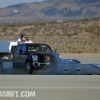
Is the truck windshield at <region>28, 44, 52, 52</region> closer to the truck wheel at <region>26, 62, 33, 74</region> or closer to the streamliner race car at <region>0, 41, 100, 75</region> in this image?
the streamliner race car at <region>0, 41, 100, 75</region>

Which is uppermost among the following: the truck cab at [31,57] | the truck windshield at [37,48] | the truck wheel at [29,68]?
the truck windshield at [37,48]

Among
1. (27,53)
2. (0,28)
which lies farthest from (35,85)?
(0,28)

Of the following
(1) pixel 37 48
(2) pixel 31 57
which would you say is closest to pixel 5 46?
(1) pixel 37 48

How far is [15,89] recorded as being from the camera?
1591 centimetres

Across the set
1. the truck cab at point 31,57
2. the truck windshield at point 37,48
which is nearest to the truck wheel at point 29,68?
the truck cab at point 31,57

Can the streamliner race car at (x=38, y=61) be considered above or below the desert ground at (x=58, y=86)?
above

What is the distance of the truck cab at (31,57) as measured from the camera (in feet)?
A: 72.2

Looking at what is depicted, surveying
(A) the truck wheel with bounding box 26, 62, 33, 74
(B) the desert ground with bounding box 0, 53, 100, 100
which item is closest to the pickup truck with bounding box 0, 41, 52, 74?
(A) the truck wheel with bounding box 26, 62, 33, 74

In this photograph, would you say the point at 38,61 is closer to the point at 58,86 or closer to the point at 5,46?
the point at 5,46

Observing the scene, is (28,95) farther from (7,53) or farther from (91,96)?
(7,53)

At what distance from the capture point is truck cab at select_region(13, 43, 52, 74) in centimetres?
2202

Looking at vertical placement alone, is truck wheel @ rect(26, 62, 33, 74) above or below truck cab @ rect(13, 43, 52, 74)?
below

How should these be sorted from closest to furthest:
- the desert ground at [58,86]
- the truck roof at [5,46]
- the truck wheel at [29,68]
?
1. the desert ground at [58,86]
2. the truck wheel at [29,68]
3. the truck roof at [5,46]

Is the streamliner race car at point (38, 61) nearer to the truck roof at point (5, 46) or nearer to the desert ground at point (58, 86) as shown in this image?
the truck roof at point (5, 46)
